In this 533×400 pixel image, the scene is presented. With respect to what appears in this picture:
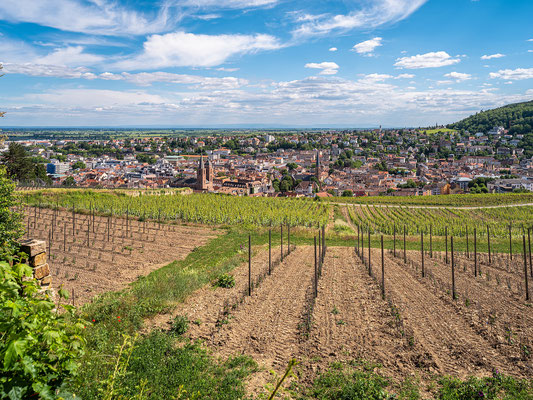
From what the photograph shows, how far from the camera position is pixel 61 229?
21297 mm

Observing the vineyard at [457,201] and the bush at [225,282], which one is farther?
the vineyard at [457,201]

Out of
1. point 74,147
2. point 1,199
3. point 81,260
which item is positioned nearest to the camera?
point 1,199

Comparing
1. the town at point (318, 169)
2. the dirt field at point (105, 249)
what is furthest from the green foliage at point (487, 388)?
the town at point (318, 169)

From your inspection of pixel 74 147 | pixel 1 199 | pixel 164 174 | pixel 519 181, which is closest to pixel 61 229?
pixel 1 199

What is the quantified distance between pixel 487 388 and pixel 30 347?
257 inches

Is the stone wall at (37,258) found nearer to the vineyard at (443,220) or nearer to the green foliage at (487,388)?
the green foliage at (487,388)

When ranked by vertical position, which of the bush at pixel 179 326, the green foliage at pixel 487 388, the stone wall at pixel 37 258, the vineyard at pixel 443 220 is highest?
the stone wall at pixel 37 258

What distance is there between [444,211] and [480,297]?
39.3m

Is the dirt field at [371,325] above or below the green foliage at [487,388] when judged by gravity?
below

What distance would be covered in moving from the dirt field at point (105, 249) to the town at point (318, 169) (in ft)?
81.3

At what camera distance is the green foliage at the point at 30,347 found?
2.04 metres

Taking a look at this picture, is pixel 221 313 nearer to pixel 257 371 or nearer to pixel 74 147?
pixel 257 371

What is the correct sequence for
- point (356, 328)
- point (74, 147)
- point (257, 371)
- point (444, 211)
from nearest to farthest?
point (257, 371)
point (356, 328)
point (444, 211)
point (74, 147)

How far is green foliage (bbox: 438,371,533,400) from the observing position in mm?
5613
